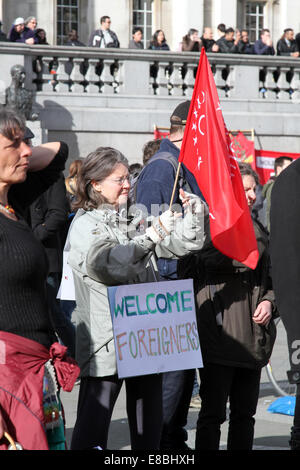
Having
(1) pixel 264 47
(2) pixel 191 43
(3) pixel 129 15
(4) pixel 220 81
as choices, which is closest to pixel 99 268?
(4) pixel 220 81

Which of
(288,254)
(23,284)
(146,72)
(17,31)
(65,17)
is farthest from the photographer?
(65,17)

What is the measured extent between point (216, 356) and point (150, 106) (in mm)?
14421

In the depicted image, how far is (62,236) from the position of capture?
27.2 feet

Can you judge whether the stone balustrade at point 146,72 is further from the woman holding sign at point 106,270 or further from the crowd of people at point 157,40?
the woman holding sign at point 106,270

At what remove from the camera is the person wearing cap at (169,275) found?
5.32m

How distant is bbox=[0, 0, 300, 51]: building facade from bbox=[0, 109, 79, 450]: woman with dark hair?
23719 mm

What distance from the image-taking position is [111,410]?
4.38m

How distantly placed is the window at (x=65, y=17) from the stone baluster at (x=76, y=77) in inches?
400

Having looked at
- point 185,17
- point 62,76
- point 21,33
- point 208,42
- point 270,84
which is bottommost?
point 270,84

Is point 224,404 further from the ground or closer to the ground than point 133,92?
closer to the ground

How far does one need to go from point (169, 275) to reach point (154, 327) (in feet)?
3.51

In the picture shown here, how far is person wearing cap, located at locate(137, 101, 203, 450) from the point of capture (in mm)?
5316

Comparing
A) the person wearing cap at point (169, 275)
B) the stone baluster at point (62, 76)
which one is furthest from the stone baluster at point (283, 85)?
the person wearing cap at point (169, 275)

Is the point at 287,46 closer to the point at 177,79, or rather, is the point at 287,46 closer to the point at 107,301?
the point at 177,79
